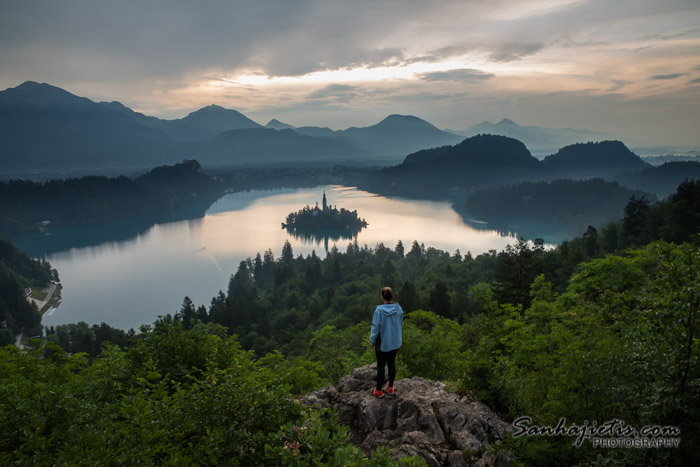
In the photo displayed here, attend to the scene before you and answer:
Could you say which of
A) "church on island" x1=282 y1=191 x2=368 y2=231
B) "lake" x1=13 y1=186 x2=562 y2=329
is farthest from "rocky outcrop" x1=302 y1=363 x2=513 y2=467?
"church on island" x1=282 y1=191 x2=368 y2=231

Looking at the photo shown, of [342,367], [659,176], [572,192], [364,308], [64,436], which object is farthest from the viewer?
[659,176]

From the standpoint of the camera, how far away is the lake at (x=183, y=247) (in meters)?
59.6

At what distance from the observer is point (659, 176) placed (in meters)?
159

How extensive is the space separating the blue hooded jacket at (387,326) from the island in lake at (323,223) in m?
106

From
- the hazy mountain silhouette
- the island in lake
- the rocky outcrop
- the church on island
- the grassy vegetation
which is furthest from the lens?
the hazy mountain silhouette

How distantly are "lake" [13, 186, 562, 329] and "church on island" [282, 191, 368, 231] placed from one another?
420 cm

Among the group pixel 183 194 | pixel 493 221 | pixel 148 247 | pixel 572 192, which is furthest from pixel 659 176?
pixel 183 194

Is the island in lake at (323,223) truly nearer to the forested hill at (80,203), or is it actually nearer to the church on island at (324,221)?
the church on island at (324,221)

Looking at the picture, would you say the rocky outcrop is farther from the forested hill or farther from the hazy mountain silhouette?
the hazy mountain silhouette

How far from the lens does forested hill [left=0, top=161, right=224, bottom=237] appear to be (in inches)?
5822

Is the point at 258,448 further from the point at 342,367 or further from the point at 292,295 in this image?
the point at 292,295

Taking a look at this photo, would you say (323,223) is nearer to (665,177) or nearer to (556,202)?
(556,202)

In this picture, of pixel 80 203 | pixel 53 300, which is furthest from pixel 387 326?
pixel 80 203

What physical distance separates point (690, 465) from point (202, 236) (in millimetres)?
109038
